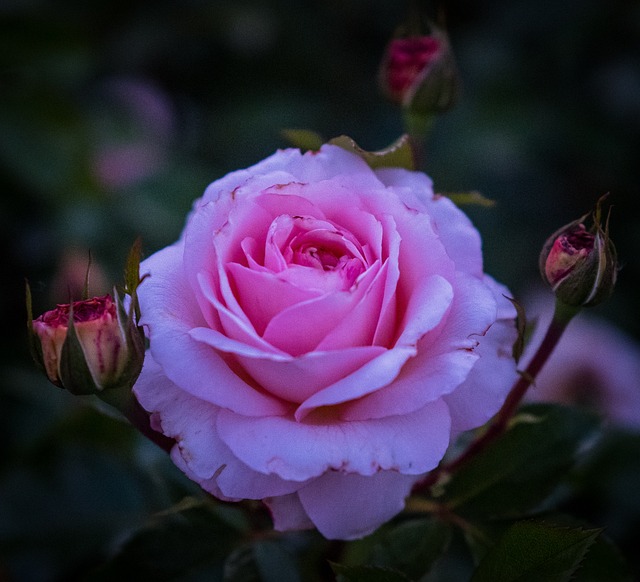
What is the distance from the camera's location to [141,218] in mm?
1439

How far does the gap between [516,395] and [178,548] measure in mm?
331

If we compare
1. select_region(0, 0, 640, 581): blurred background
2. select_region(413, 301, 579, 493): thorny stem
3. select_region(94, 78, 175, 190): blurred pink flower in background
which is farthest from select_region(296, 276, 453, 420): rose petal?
select_region(94, 78, 175, 190): blurred pink flower in background

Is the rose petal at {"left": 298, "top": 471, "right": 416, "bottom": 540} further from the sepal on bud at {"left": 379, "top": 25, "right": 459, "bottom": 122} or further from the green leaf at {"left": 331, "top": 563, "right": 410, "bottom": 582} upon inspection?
the sepal on bud at {"left": 379, "top": 25, "right": 459, "bottom": 122}

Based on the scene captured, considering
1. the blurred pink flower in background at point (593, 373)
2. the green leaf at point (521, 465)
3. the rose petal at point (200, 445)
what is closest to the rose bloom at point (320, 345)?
the rose petal at point (200, 445)

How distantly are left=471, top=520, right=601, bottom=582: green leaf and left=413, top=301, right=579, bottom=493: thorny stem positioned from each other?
10cm

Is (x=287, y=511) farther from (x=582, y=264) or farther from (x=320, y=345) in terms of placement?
(x=582, y=264)

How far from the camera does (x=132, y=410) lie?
21.1 inches

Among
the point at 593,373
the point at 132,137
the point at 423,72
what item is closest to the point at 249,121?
the point at 132,137

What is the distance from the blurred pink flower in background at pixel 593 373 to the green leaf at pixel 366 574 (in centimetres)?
76

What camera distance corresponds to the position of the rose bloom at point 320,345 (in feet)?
1.62

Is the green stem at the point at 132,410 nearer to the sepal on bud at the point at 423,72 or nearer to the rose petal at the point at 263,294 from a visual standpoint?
the rose petal at the point at 263,294

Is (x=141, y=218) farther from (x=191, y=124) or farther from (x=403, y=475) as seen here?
(x=403, y=475)

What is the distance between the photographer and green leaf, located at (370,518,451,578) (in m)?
0.66

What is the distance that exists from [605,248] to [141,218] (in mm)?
1039
